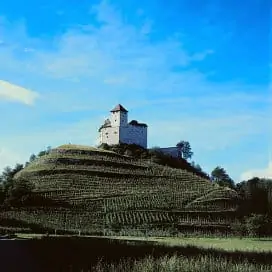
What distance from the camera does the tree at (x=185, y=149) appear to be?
13525 cm

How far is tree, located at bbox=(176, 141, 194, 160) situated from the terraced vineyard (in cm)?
2733

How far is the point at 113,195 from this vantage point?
82.8m

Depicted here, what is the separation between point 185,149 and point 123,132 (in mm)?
19100

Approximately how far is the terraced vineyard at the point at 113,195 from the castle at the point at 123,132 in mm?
13473

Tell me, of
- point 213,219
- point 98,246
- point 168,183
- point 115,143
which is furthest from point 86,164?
point 98,246

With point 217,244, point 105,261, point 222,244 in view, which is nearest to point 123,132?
point 222,244

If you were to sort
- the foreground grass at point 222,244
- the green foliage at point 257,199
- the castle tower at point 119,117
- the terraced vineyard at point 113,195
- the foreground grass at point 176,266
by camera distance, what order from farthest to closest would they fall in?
the castle tower at point 119,117
the green foliage at point 257,199
the terraced vineyard at point 113,195
the foreground grass at point 222,244
the foreground grass at point 176,266

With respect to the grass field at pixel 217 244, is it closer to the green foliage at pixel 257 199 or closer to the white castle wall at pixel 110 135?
the green foliage at pixel 257 199

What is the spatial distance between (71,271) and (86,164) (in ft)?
289

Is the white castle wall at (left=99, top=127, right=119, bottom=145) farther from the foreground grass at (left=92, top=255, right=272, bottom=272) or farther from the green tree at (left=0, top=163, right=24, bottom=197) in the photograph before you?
the foreground grass at (left=92, top=255, right=272, bottom=272)

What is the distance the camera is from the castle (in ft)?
412

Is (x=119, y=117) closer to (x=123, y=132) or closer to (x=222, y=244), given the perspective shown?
(x=123, y=132)

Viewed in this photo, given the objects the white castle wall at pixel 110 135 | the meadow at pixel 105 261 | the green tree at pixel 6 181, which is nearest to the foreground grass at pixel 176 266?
the meadow at pixel 105 261

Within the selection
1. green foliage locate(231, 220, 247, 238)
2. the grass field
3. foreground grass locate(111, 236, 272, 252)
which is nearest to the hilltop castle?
green foliage locate(231, 220, 247, 238)
